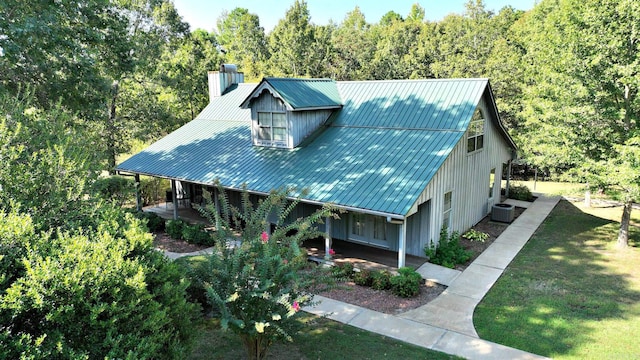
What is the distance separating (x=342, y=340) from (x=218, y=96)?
16453 millimetres

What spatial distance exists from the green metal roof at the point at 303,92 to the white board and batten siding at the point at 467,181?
17.9ft

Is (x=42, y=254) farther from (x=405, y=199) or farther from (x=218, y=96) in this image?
(x=218, y=96)

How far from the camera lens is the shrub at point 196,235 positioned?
14484mm

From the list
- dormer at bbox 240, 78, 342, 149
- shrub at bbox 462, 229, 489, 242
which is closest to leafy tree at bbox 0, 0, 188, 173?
dormer at bbox 240, 78, 342, 149

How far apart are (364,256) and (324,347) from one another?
5231 millimetres

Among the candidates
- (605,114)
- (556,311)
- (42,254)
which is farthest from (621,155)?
(42,254)

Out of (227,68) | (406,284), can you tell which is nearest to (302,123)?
(406,284)

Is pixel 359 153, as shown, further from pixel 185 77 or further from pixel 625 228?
pixel 185 77

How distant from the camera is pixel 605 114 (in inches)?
502

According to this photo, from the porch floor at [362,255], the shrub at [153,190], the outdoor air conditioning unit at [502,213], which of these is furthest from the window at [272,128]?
the outdoor air conditioning unit at [502,213]

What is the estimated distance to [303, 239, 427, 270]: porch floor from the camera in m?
12.2

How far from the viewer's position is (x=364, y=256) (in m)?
12.9

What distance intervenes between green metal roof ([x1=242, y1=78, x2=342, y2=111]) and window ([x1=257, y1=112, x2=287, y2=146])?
0.78 m

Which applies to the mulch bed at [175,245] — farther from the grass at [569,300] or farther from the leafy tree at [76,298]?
the grass at [569,300]
